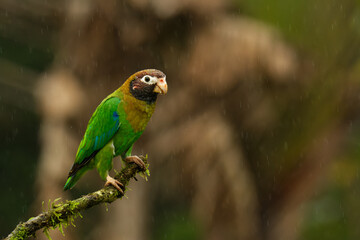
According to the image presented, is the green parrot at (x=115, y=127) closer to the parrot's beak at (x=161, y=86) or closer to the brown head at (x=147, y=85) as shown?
the brown head at (x=147, y=85)

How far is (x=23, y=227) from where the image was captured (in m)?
2.34

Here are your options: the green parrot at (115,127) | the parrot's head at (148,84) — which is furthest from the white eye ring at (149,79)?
the green parrot at (115,127)

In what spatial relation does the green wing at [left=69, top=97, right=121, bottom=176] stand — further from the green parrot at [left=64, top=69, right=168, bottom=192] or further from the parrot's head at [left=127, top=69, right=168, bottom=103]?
the parrot's head at [left=127, top=69, right=168, bottom=103]

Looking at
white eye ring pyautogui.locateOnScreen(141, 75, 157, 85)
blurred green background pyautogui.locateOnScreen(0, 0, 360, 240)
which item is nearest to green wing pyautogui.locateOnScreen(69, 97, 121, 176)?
white eye ring pyautogui.locateOnScreen(141, 75, 157, 85)

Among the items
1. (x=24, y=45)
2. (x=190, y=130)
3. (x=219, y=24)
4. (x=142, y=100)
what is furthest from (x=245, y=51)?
(x=24, y=45)

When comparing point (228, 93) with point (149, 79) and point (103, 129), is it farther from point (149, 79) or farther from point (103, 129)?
point (149, 79)

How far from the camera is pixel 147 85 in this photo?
3.24 meters

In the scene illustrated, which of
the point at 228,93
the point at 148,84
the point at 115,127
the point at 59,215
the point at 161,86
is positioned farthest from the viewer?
the point at 228,93

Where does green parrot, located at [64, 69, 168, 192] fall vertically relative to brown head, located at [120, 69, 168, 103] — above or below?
below

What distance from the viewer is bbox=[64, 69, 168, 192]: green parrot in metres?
3.43

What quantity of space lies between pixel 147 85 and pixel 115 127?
1.54ft

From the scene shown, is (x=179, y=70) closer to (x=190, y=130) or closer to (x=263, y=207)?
(x=190, y=130)

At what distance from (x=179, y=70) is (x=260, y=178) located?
214cm

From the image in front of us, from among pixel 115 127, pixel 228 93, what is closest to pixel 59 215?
pixel 115 127
